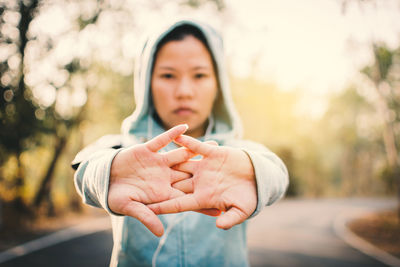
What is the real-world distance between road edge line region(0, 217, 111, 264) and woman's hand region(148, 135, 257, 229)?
284 inches

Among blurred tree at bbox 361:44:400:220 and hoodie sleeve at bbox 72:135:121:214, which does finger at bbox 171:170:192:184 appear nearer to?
hoodie sleeve at bbox 72:135:121:214

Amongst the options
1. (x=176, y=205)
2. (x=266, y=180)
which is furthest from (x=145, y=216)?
(x=266, y=180)

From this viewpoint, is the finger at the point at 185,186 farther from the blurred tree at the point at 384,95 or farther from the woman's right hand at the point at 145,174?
the blurred tree at the point at 384,95

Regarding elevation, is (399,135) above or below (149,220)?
below

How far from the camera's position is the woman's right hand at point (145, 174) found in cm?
118

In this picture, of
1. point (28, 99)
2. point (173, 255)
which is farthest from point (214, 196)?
point (28, 99)

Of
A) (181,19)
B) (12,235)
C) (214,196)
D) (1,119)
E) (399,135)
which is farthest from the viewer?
(399,135)

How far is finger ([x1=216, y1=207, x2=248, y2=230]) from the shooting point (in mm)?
1120

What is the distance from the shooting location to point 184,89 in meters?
1.63

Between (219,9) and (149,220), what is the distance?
434 inches

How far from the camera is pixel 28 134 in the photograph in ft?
30.8

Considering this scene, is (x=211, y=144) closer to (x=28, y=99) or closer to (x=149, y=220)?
(x=149, y=220)

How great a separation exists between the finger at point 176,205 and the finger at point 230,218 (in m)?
0.12

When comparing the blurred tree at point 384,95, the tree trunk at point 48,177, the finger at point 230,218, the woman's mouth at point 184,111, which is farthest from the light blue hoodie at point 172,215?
the tree trunk at point 48,177
